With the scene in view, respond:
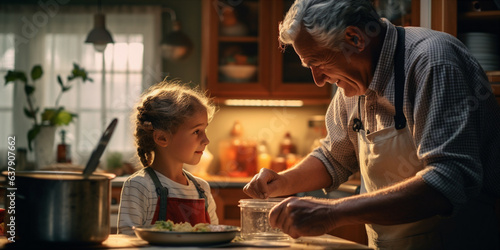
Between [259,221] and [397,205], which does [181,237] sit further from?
[397,205]

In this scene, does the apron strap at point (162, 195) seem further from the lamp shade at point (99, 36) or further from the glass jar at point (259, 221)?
the lamp shade at point (99, 36)

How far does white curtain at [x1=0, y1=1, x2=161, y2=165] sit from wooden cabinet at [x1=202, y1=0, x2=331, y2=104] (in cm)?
94

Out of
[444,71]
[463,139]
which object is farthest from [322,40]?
[463,139]

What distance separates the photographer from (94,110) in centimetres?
445

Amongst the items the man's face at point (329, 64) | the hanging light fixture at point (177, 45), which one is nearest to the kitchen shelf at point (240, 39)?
the hanging light fixture at point (177, 45)

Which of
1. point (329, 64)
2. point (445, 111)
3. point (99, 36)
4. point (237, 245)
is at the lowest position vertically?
point (237, 245)

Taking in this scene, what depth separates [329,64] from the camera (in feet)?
4.65

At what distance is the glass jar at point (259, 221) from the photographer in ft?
4.00

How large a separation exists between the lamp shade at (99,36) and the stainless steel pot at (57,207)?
7.95 feet

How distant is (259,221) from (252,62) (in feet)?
8.11

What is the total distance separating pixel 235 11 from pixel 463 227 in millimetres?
2549

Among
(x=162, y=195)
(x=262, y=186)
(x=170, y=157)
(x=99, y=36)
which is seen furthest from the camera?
(x=99, y=36)

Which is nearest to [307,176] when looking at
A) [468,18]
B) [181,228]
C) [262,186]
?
[262,186]

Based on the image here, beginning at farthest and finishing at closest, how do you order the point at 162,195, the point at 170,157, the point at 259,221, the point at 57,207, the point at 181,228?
the point at 170,157
the point at 162,195
the point at 259,221
the point at 181,228
the point at 57,207
